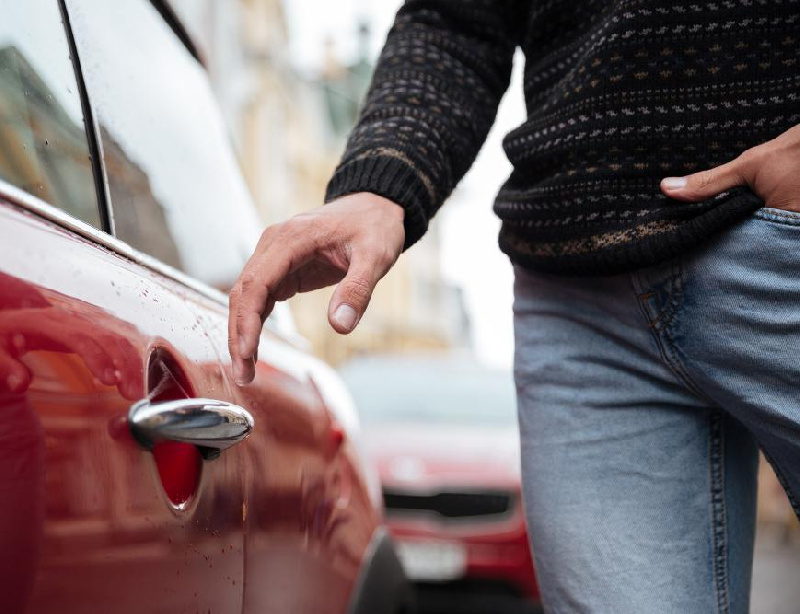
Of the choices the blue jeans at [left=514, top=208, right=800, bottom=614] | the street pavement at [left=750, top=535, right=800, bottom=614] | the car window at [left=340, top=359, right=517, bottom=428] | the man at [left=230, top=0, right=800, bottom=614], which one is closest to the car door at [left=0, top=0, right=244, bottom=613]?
the man at [left=230, top=0, right=800, bottom=614]

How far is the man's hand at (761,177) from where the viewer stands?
1.10 meters

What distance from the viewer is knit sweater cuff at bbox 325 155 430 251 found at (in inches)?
50.1

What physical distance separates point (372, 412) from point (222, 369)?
15.4ft

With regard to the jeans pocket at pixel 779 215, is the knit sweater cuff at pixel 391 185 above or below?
above

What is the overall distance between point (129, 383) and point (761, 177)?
72 cm

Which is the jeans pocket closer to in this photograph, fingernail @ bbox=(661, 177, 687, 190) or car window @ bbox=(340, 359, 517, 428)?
fingernail @ bbox=(661, 177, 687, 190)

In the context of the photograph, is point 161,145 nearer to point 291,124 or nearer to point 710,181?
point 710,181

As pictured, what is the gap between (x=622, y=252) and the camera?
1.22 metres

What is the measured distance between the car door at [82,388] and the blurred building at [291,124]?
34.7 ft

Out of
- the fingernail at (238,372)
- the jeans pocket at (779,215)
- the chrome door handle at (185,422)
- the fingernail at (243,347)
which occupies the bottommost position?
the chrome door handle at (185,422)

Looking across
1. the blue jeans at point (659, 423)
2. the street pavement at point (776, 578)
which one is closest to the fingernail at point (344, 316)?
the blue jeans at point (659, 423)

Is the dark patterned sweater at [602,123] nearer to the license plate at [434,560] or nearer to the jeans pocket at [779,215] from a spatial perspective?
the jeans pocket at [779,215]

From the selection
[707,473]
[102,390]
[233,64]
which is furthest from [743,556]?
[233,64]

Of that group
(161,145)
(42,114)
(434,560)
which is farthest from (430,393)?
(42,114)
